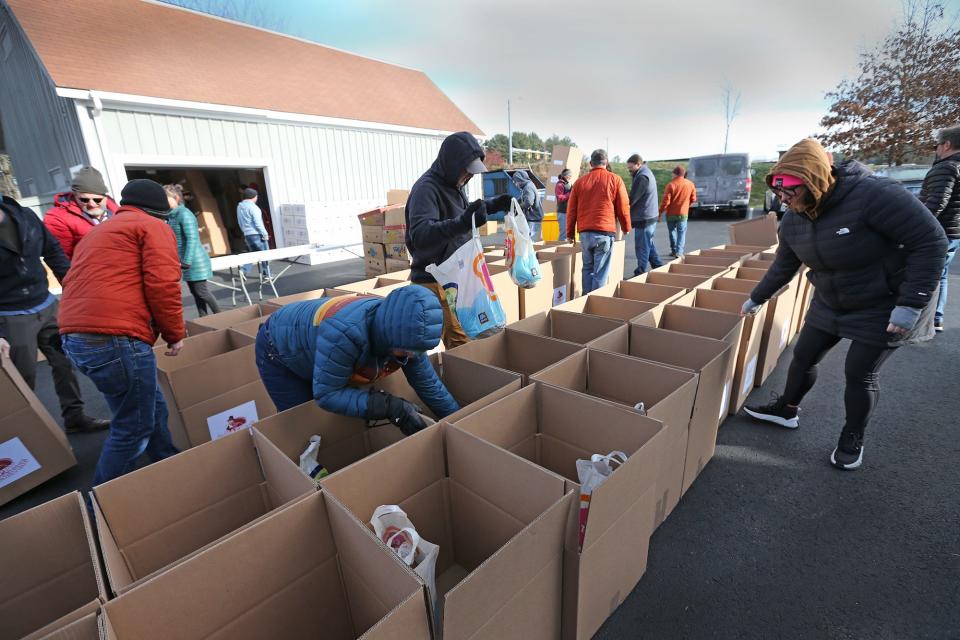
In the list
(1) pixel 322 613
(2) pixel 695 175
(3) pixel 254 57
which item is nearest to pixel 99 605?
(1) pixel 322 613

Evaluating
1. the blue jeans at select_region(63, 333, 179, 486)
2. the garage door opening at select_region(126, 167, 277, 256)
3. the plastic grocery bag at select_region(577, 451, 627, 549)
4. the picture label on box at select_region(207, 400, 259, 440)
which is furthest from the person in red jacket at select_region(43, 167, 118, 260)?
the garage door opening at select_region(126, 167, 277, 256)

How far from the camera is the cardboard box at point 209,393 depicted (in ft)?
6.99

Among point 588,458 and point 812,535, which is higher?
point 588,458

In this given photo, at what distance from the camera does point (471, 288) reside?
7.45ft

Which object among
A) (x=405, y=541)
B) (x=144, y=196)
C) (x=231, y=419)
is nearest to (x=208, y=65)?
(x=144, y=196)

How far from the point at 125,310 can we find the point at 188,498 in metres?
0.96

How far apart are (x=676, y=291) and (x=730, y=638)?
6.92 ft

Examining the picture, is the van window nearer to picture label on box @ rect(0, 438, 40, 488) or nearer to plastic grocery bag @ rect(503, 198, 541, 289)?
plastic grocery bag @ rect(503, 198, 541, 289)

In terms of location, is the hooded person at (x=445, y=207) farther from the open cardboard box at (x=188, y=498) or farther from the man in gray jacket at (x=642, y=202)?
the man in gray jacket at (x=642, y=202)

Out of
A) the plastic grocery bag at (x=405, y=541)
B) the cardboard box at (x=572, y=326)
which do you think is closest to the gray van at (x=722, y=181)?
the cardboard box at (x=572, y=326)

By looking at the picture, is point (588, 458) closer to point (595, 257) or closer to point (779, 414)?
point (779, 414)

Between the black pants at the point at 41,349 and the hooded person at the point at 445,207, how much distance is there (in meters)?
2.01

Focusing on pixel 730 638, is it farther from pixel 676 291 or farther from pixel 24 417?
pixel 24 417

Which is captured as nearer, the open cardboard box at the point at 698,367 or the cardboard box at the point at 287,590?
the cardboard box at the point at 287,590
